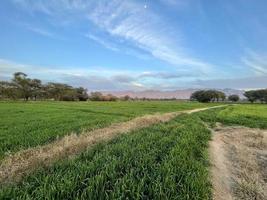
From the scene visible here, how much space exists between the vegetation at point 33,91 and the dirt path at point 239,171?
96111 mm

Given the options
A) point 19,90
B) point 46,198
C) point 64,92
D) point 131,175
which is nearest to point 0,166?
point 46,198

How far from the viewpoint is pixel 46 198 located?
423 centimetres

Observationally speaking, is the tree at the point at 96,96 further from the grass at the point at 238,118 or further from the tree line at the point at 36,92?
the grass at the point at 238,118

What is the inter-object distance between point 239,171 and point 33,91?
11099 centimetres

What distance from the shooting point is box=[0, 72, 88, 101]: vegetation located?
92625 mm

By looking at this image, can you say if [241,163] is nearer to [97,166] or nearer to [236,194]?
[236,194]

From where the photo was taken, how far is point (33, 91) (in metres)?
107

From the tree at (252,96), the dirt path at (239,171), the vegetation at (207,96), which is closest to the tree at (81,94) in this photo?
the vegetation at (207,96)

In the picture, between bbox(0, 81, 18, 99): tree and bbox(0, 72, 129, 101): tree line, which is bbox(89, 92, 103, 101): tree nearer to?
bbox(0, 72, 129, 101): tree line

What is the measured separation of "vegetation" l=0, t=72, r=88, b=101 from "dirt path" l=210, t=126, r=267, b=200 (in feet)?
315

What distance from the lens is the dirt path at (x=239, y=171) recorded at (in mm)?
5969

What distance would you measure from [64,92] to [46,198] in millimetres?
121965

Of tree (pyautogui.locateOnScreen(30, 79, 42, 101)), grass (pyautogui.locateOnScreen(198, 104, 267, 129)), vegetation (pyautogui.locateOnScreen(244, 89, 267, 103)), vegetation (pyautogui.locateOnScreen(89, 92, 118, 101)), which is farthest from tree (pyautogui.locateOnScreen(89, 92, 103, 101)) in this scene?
grass (pyautogui.locateOnScreen(198, 104, 267, 129))

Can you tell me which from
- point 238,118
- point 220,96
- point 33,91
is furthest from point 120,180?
point 220,96
